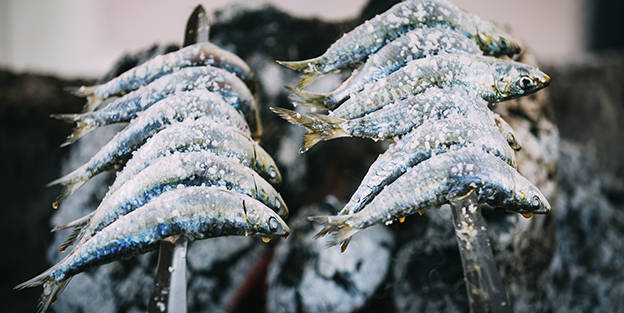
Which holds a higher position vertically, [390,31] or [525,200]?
[390,31]

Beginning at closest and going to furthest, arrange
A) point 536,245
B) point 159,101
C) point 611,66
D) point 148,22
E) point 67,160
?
point 159,101 < point 536,245 < point 67,160 < point 148,22 < point 611,66

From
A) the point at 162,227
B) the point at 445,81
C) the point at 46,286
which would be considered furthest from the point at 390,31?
the point at 46,286

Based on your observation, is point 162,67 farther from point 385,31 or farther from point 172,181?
point 385,31

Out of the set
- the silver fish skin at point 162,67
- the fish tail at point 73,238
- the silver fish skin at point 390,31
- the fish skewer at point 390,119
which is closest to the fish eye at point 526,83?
the fish skewer at point 390,119

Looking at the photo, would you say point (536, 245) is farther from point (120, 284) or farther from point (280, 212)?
point (120, 284)

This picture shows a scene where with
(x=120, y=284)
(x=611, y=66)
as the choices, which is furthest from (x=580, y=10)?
(x=120, y=284)

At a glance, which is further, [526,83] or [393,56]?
[393,56]
